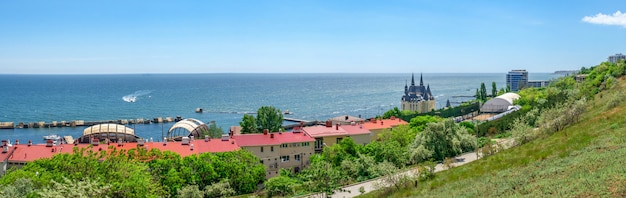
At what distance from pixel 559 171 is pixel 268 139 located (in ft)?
121

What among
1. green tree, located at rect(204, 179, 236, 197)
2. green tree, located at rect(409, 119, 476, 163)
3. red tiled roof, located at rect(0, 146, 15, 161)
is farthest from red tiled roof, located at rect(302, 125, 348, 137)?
red tiled roof, located at rect(0, 146, 15, 161)

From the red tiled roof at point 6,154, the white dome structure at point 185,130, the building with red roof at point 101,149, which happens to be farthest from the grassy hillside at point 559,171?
the white dome structure at point 185,130

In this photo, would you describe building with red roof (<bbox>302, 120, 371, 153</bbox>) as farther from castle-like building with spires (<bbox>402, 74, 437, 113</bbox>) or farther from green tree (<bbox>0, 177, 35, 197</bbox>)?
castle-like building with spires (<bbox>402, 74, 437, 113</bbox>)

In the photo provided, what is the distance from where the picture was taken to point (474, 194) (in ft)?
81.9

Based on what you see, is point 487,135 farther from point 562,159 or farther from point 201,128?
point 201,128

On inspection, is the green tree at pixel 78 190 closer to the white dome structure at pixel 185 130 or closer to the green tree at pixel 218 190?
the green tree at pixel 218 190

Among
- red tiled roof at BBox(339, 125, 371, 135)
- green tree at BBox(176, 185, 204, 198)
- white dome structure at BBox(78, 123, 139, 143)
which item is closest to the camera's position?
green tree at BBox(176, 185, 204, 198)

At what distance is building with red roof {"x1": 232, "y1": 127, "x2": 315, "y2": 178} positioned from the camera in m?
54.6

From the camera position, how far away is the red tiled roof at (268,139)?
5473 cm

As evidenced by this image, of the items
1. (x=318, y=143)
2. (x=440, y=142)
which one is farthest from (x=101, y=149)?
(x=440, y=142)

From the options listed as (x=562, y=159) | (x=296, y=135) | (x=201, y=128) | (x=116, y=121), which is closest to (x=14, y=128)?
(x=116, y=121)

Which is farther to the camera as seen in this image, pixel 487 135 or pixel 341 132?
pixel 487 135

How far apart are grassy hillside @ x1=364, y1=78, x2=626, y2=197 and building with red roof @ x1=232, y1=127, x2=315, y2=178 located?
23.1m

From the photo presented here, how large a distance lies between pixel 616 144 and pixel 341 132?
128 ft
